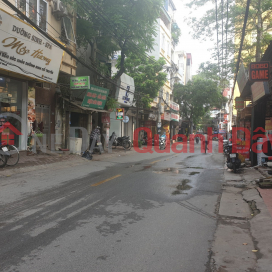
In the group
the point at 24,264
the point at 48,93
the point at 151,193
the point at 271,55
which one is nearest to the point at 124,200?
the point at 151,193

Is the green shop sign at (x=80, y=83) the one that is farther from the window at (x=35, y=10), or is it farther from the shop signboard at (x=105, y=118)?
the shop signboard at (x=105, y=118)

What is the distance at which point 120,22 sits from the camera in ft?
50.8

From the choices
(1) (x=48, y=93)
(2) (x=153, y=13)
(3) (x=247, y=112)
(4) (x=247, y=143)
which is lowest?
(4) (x=247, y=143)

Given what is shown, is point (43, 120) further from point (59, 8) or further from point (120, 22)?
point (120, 22)

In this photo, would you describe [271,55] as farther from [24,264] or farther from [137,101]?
[137,101]

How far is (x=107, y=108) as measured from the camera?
64.2 feet

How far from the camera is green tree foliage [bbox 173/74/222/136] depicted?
42.9m

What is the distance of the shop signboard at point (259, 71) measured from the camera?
31.9ft

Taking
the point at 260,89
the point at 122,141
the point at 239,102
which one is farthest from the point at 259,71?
the point at 122,141

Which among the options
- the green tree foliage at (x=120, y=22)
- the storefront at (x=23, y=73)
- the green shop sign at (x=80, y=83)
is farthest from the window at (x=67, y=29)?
the storefront at (x=23, y=73)

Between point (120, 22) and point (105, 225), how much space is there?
13552 millimetres

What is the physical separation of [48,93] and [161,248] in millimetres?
14017

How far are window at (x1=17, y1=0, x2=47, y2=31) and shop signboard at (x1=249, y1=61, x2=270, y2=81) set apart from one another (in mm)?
10118

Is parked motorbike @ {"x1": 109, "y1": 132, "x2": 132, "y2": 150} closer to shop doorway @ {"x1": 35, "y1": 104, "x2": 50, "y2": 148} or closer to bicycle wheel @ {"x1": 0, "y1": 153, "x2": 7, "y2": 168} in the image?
shop doorway @ {"x1": 35, "y1": 104, "x2": 50, "y2": 148}
